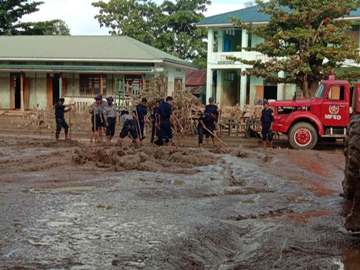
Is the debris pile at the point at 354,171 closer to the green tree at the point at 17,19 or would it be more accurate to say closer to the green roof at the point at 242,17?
the green roof at the point at 242,17

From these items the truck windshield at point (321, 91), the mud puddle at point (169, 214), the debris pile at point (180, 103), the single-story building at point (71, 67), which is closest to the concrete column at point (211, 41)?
the single-story building at point (71, 67)

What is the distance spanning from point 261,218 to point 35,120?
732 inches

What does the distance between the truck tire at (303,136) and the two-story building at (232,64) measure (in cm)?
1356

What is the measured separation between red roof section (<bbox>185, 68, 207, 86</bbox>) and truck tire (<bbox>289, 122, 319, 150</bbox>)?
2134 centimetres

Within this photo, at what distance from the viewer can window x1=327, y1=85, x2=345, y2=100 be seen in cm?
1642

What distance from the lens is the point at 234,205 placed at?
26.5ft

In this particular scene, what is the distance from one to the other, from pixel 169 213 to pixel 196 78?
32.9 meters

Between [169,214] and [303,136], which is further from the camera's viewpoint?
[303,136]

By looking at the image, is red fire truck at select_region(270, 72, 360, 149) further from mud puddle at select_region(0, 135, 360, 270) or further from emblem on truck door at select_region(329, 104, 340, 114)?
mud puddle at select_region(0, 135, 360, 270)

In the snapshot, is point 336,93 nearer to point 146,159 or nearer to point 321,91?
point 321,91

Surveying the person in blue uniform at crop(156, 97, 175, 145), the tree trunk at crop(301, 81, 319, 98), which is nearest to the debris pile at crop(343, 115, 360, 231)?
the person in blue uniform at crop(156, 97, 175, 145)

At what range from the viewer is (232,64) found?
105 ft

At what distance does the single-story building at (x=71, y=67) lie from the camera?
28.5m

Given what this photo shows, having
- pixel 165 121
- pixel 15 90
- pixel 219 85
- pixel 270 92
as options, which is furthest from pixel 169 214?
pixel 15 90
